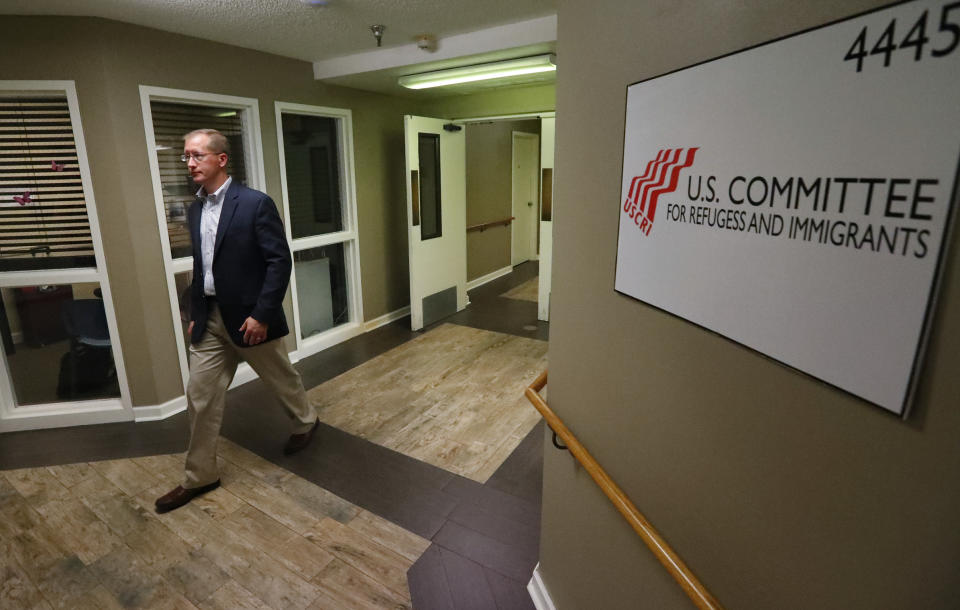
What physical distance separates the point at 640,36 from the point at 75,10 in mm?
3135

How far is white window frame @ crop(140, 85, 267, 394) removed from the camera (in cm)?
301

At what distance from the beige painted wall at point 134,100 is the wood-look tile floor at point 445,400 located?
1122 mm

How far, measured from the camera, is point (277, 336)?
8.32 feet

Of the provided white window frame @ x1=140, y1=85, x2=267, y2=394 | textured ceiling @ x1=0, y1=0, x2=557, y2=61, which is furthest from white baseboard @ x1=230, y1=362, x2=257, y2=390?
textured ceiling @ x1=0, y1=0, x2=557, y2=61

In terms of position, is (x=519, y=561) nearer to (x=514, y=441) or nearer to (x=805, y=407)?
(x=514, y=441)

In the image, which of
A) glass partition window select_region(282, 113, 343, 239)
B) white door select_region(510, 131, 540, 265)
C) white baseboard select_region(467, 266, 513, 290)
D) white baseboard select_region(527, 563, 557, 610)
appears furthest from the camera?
white door select_region(510, 131, 540, 265)

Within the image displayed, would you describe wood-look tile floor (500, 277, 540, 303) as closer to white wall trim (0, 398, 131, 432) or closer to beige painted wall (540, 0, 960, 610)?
white wall trim (0, 398, 131, 432)

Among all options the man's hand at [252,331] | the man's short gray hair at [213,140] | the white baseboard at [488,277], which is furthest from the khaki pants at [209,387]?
the white baseboard at [488,277]

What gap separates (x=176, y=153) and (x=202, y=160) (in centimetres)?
135

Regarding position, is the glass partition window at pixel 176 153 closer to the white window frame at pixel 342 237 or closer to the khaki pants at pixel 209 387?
the white window frame at pixel 342 237

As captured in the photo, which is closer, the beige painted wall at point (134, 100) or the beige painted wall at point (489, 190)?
the beige painted wall at point (134, 100)

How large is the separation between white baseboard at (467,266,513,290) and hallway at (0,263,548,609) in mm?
3628

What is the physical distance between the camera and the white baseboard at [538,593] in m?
1.78

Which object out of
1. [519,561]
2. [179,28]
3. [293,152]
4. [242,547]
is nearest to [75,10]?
[179,28]
